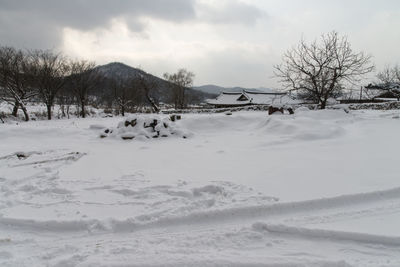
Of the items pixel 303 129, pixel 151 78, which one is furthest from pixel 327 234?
pixel 151 78

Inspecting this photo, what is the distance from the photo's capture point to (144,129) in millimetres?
7828

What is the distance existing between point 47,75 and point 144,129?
15650mm

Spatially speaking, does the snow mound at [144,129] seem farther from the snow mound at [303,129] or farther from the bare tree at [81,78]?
the bare tree at [81,78]

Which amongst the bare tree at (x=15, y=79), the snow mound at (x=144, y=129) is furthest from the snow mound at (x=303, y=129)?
the bare tree at (x=15, y=79)

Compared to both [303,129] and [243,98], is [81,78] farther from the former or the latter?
[243,98]

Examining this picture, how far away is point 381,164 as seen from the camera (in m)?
4.02

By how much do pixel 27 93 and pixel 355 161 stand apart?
21.9 m

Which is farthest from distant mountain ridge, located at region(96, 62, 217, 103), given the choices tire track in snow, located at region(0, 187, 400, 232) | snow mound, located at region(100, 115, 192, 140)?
tire track in snow, located at region(0, 187, 400, 232)

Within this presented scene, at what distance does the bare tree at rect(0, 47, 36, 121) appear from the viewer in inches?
639

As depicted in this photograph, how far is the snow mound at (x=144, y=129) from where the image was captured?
7650mm

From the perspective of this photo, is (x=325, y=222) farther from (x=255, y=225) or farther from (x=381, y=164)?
(x=381, y=164)

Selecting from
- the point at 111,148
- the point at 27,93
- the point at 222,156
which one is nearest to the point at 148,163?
the point at 222,156

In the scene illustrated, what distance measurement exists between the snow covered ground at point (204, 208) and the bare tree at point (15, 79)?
579 inches

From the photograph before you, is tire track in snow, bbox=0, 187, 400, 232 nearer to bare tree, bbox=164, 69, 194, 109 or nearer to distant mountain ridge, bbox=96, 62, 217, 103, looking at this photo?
distant mountain ridge, bbox=96, 62, 217, 103
